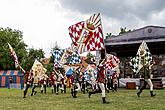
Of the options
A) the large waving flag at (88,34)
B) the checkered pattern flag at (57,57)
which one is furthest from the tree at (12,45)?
the large waving flag at (88,34)

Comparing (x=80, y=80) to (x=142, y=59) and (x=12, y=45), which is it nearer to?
(x=142, y=59)

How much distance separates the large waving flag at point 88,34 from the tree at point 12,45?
5056 cm

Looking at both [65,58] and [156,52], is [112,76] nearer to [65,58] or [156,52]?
[65,58]

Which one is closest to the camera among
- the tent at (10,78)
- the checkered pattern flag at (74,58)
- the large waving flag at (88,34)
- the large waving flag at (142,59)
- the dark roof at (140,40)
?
the large waving flag at (88,34)

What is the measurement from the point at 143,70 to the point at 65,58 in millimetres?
11934

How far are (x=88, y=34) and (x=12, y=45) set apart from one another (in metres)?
54.6

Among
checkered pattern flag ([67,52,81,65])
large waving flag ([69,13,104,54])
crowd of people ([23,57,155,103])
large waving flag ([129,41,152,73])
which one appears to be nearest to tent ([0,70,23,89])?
crowd of people ([23,57,155,103])

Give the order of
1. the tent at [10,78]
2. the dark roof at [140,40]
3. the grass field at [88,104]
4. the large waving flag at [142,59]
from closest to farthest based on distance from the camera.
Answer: the grass field at [88,104], the large waving flag at [142,59], the dark roof at [140,40], the tent at [10,78]

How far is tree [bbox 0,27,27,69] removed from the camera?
63.5 meters

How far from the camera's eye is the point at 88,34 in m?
13.8

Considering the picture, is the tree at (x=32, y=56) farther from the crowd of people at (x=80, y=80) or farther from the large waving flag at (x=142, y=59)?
the large waving flag at (x=142, y=59)

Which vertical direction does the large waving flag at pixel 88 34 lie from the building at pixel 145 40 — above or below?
below

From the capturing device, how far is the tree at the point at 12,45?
208 feet

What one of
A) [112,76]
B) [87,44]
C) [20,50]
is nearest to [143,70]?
[87,44]
